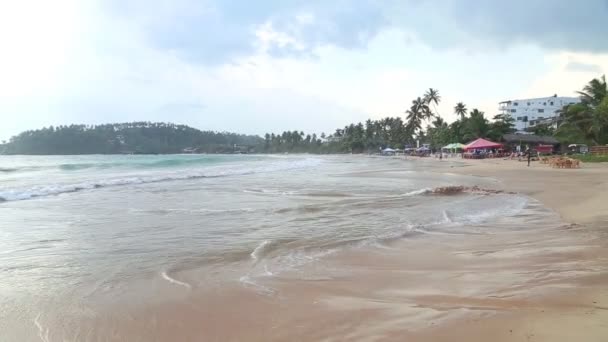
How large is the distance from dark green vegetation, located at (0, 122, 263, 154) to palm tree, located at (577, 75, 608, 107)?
140 meters

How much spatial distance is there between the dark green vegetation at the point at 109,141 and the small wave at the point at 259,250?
14844 cm

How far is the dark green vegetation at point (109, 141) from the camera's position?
135500mm

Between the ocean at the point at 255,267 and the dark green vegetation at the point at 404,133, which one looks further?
the dark green vegetation at the point at 404,133

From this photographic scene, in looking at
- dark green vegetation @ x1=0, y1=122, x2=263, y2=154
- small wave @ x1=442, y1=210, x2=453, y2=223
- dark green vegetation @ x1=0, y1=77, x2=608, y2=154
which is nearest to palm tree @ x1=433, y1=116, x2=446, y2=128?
dark green vegetation @ x1=0, y1=77, x2=608, y2=154

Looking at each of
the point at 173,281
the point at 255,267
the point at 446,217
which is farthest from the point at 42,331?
the point at 446,217

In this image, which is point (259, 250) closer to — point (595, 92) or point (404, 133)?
point (595, 92)

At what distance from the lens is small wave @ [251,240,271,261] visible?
6.28 m

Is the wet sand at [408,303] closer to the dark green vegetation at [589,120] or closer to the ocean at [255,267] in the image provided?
the ocean at [255,267]

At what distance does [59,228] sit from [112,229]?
1248 mm

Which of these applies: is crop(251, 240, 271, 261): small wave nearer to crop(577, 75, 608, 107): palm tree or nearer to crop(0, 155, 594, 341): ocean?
crop(0, 155, 594, 341): ocean

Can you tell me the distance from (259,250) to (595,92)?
4623cm

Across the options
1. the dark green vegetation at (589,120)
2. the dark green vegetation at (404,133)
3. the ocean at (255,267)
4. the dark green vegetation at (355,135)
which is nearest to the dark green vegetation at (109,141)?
the dark green vegetation at (355,135)

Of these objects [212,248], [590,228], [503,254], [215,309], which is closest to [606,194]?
[590,228]

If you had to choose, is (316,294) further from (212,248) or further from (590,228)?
(590,228)
